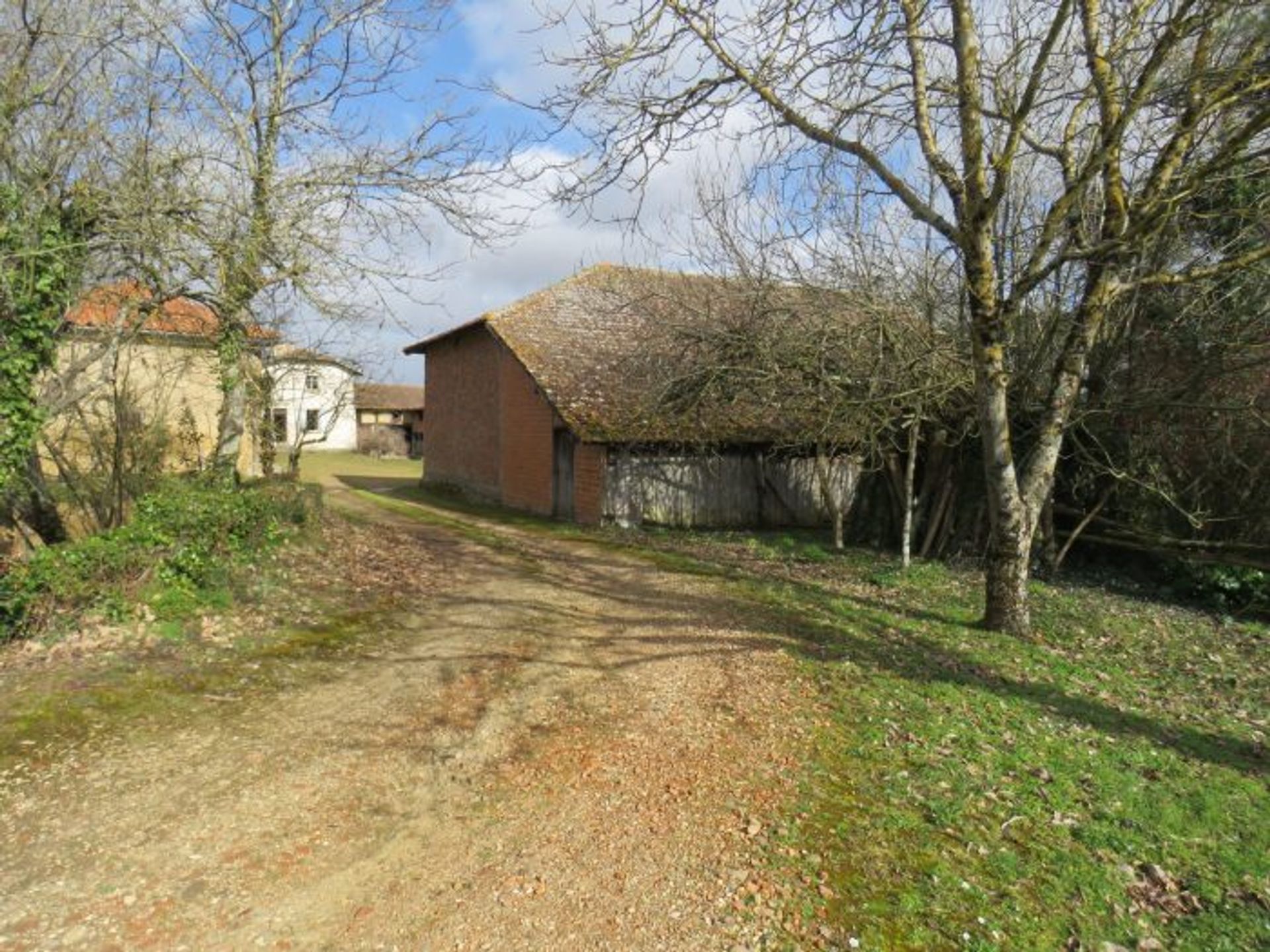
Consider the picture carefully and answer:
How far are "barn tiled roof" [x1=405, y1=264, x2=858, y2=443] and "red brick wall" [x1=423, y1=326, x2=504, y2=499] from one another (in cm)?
152

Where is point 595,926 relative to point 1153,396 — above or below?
below

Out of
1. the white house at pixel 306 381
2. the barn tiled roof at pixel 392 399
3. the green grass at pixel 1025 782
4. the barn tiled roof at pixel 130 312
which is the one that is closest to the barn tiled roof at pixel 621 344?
the white house at pixel 306 381

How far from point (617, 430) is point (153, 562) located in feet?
32.6

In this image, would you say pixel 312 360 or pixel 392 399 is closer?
pixel 312 360

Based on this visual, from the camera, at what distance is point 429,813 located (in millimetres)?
4414

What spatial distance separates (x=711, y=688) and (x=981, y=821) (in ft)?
7.73

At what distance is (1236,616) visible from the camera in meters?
11.1

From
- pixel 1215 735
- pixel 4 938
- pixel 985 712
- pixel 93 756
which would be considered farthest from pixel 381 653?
pixel 1215 735

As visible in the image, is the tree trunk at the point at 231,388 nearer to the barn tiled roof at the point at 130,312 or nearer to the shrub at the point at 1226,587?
the barn tiled roof at the point at 130,312

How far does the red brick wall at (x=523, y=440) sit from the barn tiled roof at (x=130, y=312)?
7.78m

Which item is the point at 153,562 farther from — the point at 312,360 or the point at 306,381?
the point at 306,381

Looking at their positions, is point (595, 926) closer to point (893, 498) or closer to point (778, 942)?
point (778, 942)

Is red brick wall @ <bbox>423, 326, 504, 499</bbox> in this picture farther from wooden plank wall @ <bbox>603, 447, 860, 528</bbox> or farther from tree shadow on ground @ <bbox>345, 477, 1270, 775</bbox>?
tree shadow on ground @ <bbox>345, 477, 1270, 775</bbox>

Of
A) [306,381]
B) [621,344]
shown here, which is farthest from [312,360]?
[621,344]
